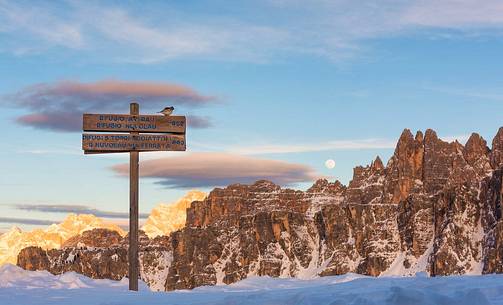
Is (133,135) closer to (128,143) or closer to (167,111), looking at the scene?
(128,143)

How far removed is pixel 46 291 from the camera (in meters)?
18.2

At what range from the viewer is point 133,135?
22.3 meters

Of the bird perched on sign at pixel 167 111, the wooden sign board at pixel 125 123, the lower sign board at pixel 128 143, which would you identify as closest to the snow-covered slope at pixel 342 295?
the lower sign board at pixel 128 143

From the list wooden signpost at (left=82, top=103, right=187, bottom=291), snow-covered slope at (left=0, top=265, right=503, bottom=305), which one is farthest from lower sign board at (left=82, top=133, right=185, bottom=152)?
snow-covered slope at (left=0, top=265, right=503, bottom=305)

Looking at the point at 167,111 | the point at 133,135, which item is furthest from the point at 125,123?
the point at 167,111

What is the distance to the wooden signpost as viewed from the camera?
2212 cm

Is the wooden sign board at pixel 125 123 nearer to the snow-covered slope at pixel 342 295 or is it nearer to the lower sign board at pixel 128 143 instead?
the lower sign board at pixel 128 143

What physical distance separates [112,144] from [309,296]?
1164 centimetres

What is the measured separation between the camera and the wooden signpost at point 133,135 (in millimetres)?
22125

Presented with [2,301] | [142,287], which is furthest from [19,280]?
[2,301]

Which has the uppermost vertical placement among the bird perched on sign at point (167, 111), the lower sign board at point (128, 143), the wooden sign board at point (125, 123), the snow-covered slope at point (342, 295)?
the bird perched on sign at point (167, 111)

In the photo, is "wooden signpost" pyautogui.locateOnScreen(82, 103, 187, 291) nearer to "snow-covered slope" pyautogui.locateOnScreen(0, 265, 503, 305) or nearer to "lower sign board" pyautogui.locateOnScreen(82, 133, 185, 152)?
"lower sign board" pyautogui.locateOnScreen(82, 133, 185, 152)

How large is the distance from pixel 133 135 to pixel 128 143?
0.27 meters

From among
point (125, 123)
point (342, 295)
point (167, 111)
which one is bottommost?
point (342, 295)
